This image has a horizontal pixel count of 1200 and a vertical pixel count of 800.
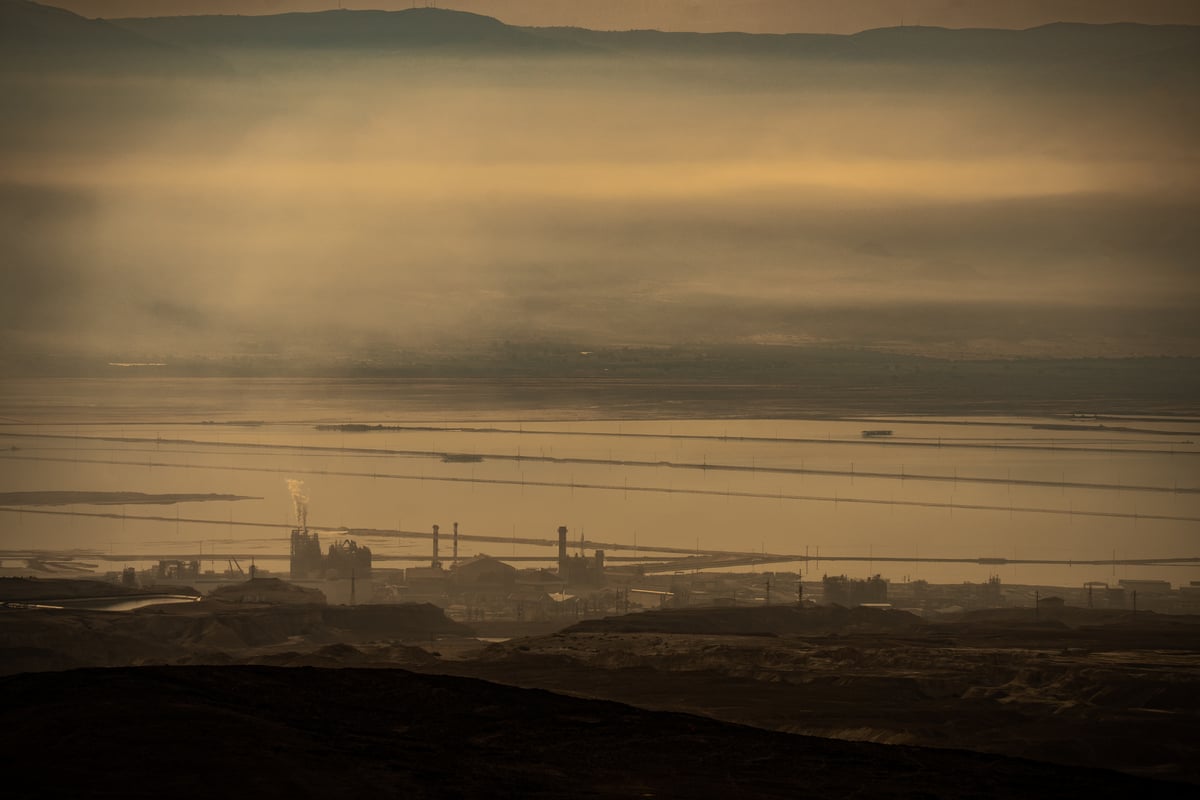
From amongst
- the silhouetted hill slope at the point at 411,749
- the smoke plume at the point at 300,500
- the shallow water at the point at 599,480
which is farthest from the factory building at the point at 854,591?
the silhouetted hill slope at the point at 411,749

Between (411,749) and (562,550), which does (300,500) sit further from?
(411,749)

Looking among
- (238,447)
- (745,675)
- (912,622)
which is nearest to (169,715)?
(745,675)

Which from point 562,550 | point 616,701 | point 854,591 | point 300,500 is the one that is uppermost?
point 300,500

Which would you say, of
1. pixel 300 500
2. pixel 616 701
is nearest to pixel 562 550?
pixel 300 500

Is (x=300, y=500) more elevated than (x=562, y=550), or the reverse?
(x=300, y=500)

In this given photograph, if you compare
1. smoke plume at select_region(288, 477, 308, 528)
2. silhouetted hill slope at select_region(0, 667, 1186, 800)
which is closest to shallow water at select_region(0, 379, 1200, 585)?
smoke plume at select_region(288, 477, 308, 528)

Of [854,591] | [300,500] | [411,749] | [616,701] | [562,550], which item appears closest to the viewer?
[411,749]

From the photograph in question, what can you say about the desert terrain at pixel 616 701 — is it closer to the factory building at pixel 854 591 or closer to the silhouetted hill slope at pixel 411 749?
the silhouetted hill slope at pixel 411 749

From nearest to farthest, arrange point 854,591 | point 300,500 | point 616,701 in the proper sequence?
point 616,701 → point 854,591 → point 300,500
